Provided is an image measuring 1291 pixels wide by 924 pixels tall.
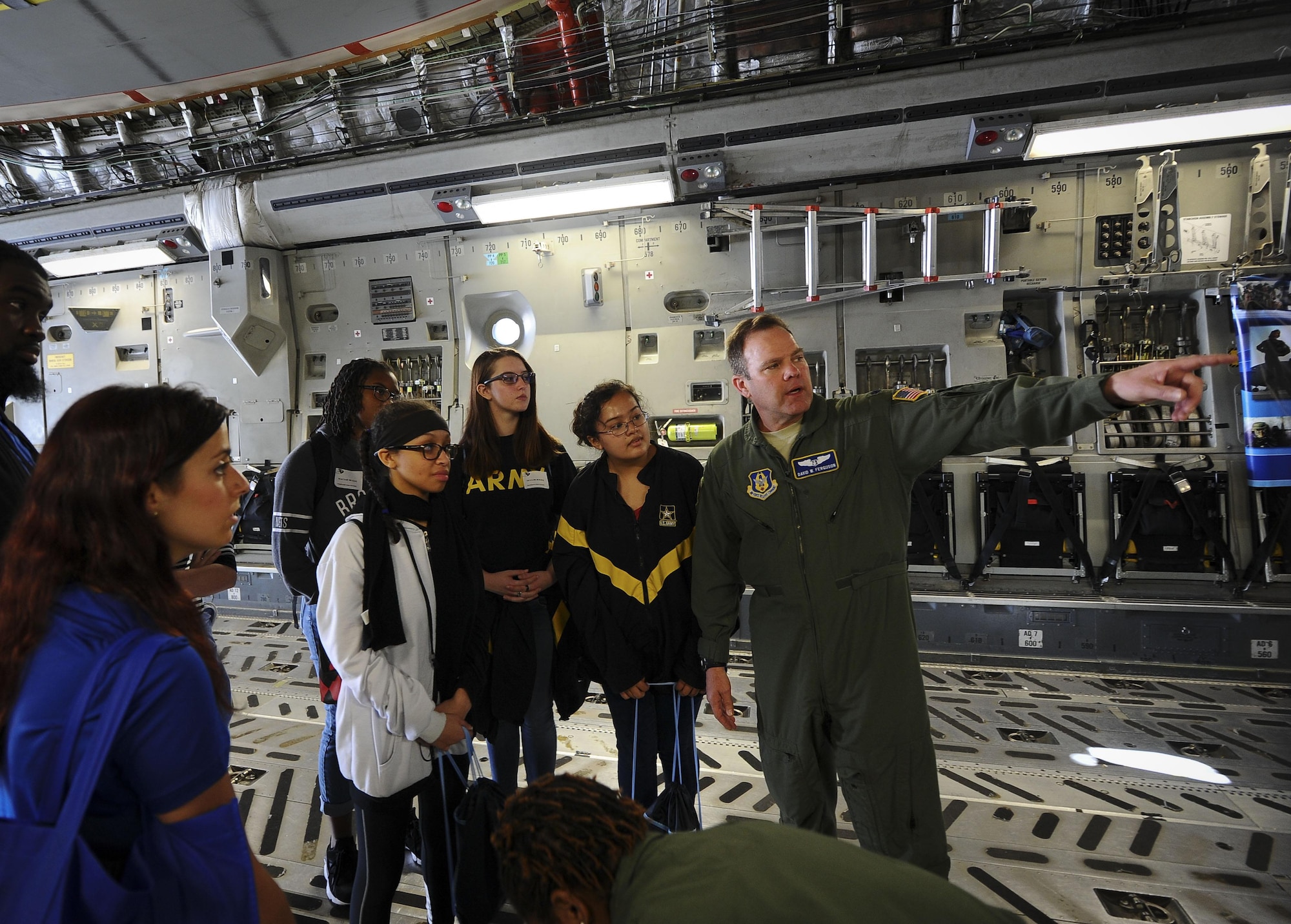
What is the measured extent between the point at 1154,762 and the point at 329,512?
13.2 ft

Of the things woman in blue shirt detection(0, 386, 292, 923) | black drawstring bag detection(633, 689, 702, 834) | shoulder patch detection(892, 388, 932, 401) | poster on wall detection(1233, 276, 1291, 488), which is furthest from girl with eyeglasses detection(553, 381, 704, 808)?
poster on wall detection(1233, 276, 1291, 488)

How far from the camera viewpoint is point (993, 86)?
4.51 meters

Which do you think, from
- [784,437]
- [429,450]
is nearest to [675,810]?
[784,437]

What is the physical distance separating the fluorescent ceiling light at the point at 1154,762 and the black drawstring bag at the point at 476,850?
9.90ft

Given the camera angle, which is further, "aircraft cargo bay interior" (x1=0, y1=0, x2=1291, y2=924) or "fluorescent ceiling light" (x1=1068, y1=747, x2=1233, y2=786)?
"fluorescent ceiling light" (x1=1068, y1=747, x2=1233, y2=786)

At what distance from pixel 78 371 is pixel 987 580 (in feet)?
30.5

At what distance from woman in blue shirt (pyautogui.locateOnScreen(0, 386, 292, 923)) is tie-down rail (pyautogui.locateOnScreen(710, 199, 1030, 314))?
15.4 ft

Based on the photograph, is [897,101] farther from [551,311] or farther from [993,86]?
[551,311]

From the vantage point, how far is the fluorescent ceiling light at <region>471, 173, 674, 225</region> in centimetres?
523

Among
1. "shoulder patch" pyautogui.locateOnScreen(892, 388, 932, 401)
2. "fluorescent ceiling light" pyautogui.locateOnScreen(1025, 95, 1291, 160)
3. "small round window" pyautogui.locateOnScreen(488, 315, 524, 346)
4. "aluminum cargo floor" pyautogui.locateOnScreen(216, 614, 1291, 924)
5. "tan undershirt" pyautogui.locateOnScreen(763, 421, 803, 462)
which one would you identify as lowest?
"aluminum cargo floor" pyautogui.locateOnScreen(216, 614, 1291, 924)

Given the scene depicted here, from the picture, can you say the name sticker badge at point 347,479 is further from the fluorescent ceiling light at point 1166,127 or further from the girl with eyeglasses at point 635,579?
the fluorescent ceiling light at point 1166,127

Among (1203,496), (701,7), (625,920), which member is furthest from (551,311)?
(625,920)

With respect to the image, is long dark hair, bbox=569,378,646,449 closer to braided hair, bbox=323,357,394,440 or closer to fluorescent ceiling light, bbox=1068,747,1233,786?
braided hair, bbox=323,357,394,440

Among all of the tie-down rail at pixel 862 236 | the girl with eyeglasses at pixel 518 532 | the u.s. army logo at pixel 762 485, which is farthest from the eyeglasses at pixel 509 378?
the tie-down rail at pixel 862 236
